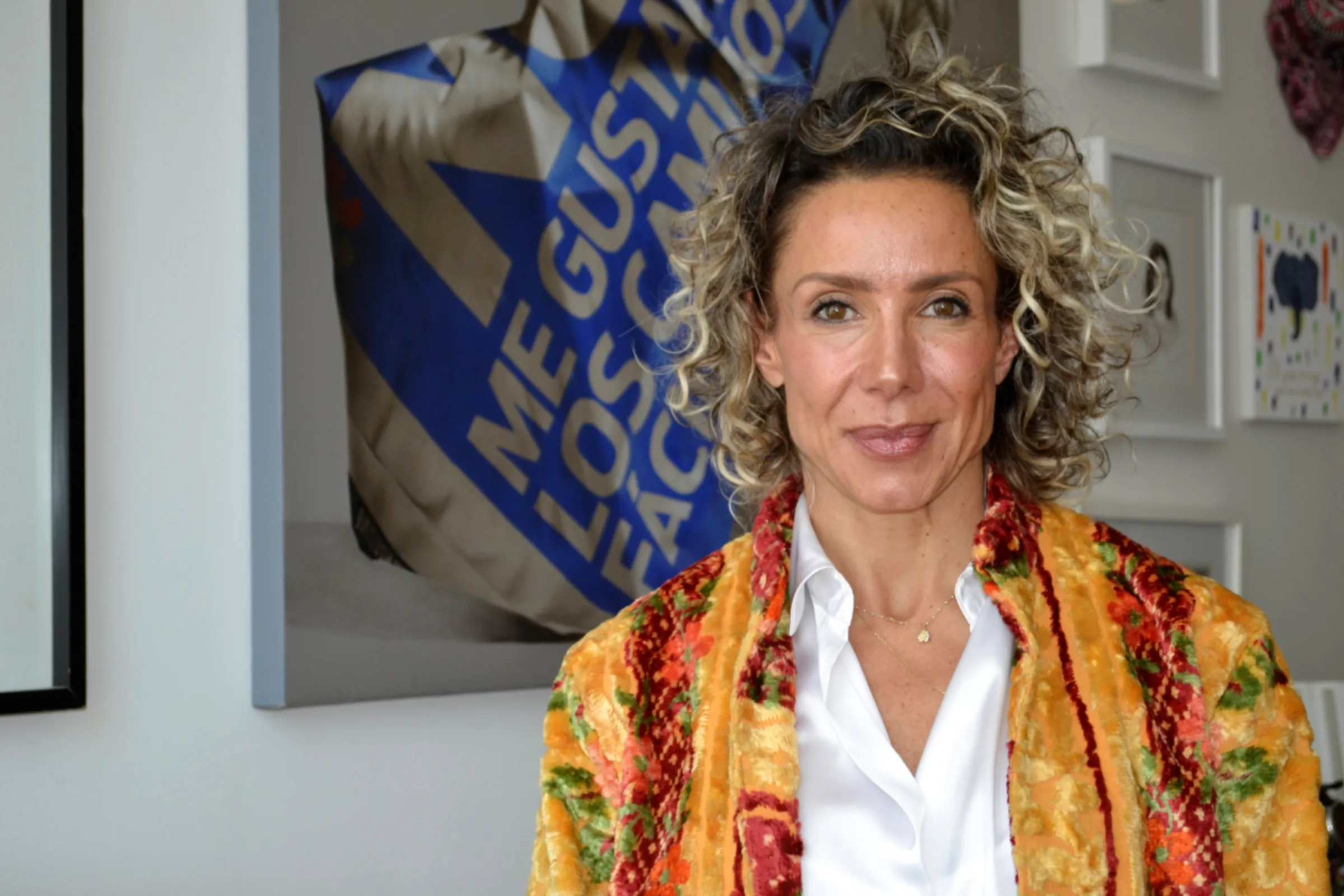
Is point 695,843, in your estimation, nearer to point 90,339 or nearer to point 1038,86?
point 90,339

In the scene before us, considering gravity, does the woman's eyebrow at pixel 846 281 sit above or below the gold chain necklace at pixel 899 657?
above

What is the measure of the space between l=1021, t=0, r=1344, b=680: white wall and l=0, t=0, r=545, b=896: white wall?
59.6 inches

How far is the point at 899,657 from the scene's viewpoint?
4.51 feet

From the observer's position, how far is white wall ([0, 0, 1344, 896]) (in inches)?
60.8

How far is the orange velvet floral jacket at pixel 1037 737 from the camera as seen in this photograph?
1.23m

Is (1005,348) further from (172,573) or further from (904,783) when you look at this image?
(172,573)

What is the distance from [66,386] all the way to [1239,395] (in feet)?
7.41

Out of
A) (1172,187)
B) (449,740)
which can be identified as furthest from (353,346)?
(1172,187)

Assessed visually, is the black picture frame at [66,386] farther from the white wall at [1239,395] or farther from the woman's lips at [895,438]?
the white wall at [1239,395]

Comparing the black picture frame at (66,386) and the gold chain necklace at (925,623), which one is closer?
the gold chain necklace at (925,623)

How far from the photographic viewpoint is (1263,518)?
121 inches

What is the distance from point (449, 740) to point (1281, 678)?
0.98 m

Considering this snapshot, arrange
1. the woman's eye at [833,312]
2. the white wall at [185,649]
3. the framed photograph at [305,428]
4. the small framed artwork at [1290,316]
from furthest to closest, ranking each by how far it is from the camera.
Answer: the small framed artwork at [1290,316] < the framed photograph at [305,428] < the white wall at [185,649] < the woman's eye at [833,312]

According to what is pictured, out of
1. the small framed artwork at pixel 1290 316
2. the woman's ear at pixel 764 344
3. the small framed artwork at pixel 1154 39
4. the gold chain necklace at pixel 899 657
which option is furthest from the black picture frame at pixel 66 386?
the small framed artwork at pixel 1290 316
